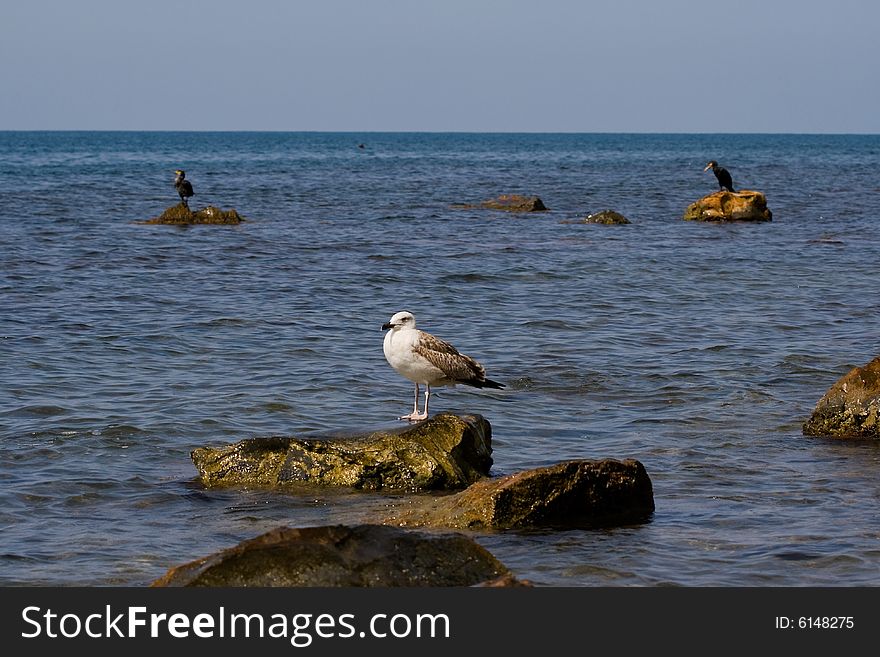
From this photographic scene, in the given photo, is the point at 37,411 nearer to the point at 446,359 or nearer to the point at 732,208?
the point at 446,359

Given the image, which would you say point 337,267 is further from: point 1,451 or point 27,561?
point 27,561

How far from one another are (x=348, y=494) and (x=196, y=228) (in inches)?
938

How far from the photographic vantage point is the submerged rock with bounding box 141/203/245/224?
111ft

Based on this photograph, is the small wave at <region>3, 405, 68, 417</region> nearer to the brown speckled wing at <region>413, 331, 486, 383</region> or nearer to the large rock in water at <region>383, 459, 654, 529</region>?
the brown speckled wing at <region>413, 331, 486, 383</region>

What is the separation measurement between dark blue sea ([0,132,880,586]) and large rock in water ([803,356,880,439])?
298mm

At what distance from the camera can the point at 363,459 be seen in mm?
10008

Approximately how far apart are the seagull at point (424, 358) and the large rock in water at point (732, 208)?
26341 mm

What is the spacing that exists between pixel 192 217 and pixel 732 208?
15.7 meters

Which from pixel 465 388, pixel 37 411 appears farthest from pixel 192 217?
pixel 37 411

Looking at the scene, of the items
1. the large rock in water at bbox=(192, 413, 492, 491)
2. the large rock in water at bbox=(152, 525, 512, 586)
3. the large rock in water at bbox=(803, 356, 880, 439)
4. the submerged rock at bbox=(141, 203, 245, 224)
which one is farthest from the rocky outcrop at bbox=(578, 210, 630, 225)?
the large rock in water at bbox=(152, 525, 512, 586)

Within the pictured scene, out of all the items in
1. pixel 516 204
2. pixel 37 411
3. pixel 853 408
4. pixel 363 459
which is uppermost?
pixel 516 204

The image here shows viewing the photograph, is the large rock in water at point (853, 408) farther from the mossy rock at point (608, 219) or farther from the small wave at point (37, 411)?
the mossy rock at point (608, 219)

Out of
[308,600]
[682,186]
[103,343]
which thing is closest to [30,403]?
[103,343]

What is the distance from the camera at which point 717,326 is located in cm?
1839
